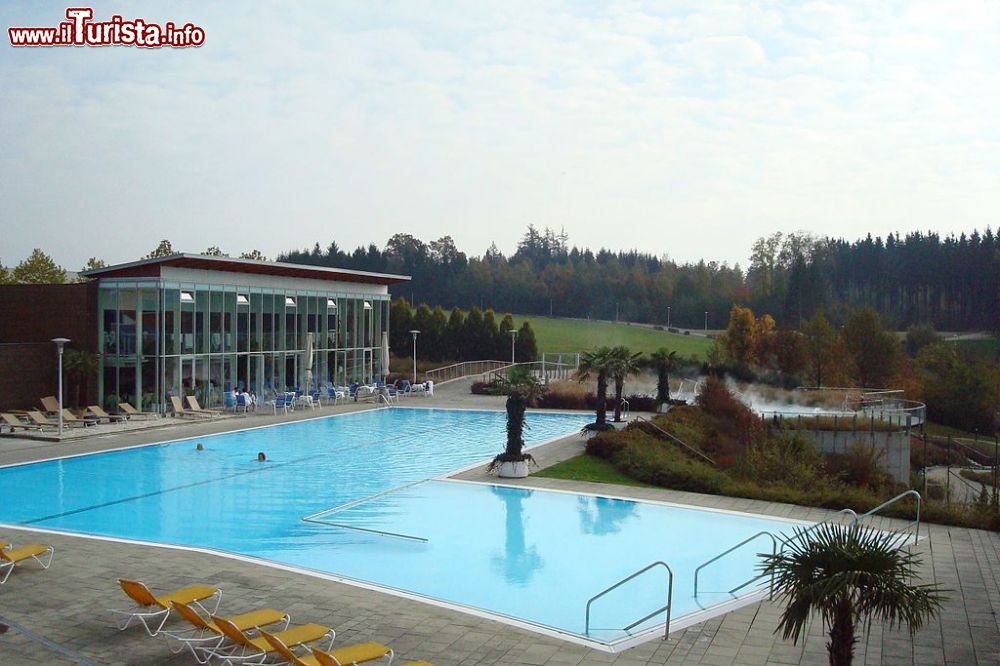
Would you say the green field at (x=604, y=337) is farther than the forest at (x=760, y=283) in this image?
No

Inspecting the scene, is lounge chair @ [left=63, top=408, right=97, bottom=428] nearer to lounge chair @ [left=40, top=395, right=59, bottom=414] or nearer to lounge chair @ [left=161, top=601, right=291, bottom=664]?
lounge chair @ [left=40, top=395, right=59, bottom=414]

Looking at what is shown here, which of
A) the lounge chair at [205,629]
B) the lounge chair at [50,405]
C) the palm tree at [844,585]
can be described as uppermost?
the palm tree at [844,585]

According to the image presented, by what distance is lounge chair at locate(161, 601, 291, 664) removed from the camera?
814 cm

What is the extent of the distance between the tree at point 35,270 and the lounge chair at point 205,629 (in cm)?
4417

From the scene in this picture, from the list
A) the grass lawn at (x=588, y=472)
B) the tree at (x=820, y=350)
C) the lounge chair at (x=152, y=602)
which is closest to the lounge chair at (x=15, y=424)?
the grass lawn at (x=588, y=472)

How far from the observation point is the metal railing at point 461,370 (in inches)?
1583

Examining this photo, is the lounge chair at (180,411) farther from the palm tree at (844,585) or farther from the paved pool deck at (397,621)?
the palm tree at (844,585)

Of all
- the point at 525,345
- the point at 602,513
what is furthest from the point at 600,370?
the point at 525,345

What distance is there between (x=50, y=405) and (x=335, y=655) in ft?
72.6

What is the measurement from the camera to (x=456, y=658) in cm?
801

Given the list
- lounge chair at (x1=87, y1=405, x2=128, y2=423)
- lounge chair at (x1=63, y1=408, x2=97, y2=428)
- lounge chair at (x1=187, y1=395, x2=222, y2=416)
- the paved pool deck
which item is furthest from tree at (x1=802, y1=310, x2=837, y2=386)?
lounge chair at (x1=63, y1=408, x2=97, y2=428)

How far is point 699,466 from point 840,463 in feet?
11.0

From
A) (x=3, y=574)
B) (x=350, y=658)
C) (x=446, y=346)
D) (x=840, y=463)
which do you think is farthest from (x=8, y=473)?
(x=446, y=346)

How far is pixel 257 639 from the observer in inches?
320
